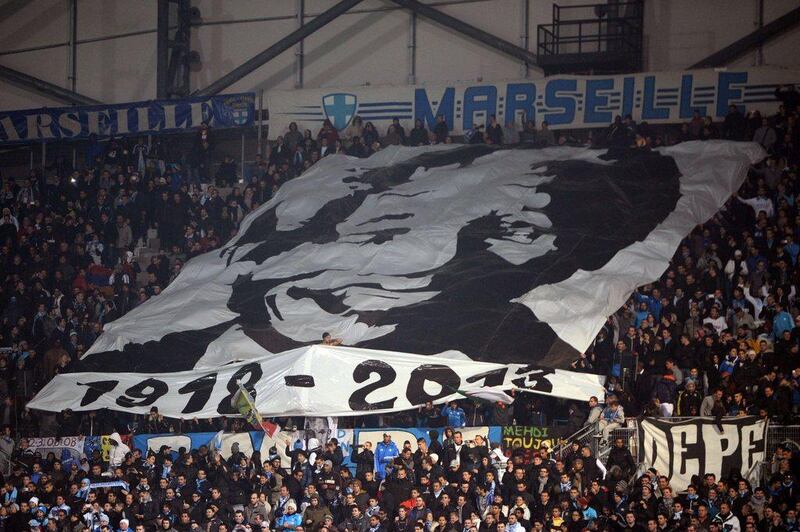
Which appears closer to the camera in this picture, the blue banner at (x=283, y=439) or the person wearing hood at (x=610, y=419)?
the person wearing hood at (x=610, y=419)

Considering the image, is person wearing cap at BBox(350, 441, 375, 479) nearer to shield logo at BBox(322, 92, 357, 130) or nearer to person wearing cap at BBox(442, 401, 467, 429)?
person wearing cap at BBox(442, 401, 467, 429)

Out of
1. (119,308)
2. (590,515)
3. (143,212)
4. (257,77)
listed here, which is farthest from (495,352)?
(257,77)

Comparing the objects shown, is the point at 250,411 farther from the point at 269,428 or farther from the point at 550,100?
the point at 550,100

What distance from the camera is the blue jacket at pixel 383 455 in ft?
66.9

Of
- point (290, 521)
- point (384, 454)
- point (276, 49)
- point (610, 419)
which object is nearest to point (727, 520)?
point (610, 419)

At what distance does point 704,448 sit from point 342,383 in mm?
5644

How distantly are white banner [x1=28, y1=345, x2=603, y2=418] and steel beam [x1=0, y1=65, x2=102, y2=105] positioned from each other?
16.8 metres

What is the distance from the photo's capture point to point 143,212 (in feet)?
101

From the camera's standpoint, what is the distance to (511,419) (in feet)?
68.9

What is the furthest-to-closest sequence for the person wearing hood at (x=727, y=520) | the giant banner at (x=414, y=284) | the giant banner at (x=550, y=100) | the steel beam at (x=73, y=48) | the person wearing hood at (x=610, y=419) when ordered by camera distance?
the steel beam at (x=73, y=48)
the giant banner at (x=550, y=100)
the giant banner at (x=414, y=284)
the person wearing hood at (x=610, y=419)
the person wearing hood at (x=727, y=520)

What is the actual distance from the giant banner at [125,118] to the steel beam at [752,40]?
35.9 ft

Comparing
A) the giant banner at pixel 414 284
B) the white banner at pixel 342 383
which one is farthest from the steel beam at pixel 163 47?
the white banner at pixel 342 383

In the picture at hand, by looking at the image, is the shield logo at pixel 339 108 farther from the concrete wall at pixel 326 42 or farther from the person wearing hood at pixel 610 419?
the person wearing hood at pixel 610 419

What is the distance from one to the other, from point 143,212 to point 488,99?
8338 millimetres
